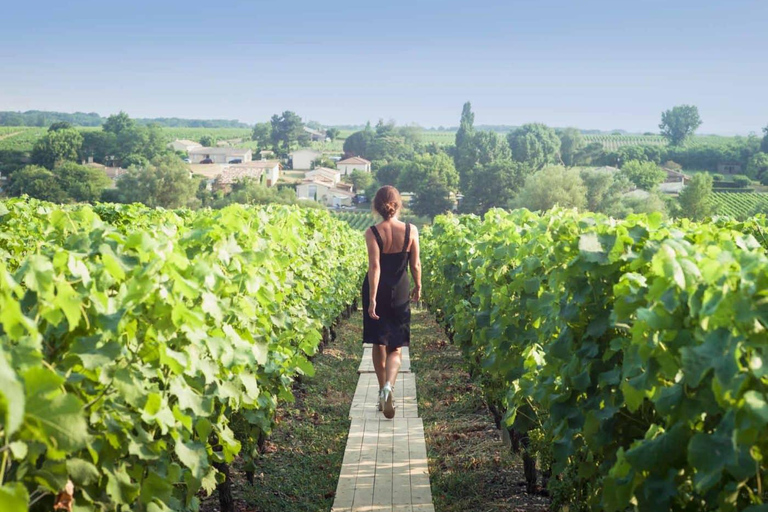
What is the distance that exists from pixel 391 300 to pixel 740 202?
302 ft

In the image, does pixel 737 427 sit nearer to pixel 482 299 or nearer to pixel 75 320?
pixel 75 320

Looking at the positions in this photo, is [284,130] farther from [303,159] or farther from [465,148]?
[465,148]

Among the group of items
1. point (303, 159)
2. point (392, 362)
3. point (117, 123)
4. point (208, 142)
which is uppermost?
point (392, 362)

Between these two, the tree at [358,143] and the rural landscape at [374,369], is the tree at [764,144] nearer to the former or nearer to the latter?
the tree at [358,143]

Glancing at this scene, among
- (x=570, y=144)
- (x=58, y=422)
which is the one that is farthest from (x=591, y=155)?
(x=58, y=422)

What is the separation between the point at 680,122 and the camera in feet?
563

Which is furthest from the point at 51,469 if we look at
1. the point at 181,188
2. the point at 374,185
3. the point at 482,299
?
the point at 374,185

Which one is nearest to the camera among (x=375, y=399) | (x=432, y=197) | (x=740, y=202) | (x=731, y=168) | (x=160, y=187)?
(x=375, y=399)

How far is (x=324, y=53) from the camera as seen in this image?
158250mm

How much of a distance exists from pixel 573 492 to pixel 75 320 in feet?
8.93

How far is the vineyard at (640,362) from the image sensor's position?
2.29 meters

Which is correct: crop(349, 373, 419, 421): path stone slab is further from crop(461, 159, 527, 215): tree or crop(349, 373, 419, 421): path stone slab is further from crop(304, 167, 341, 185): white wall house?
crop(304, 167, 341, 185): white wall house

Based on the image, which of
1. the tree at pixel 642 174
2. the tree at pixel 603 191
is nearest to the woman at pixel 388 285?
the tree at pixel 603 191

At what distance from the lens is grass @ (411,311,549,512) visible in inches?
212
